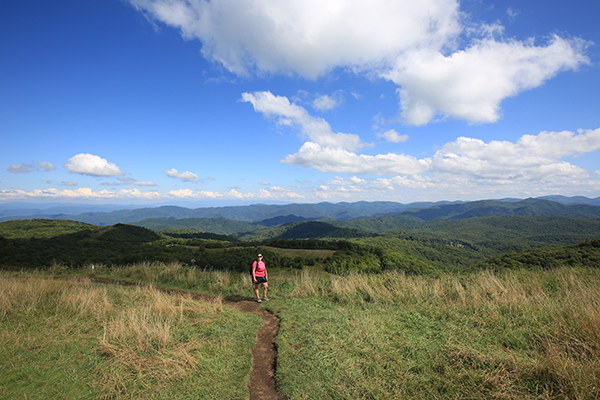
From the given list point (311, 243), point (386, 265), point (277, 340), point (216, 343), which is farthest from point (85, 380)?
point (386, 265)

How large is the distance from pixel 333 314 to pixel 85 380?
18.4ft

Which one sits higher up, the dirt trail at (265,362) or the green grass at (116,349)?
the green grass at (116,349)

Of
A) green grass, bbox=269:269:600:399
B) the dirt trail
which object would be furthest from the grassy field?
the dirt trail

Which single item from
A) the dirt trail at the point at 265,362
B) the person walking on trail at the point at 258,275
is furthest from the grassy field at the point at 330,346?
the person walking on trail at the point at 258,275

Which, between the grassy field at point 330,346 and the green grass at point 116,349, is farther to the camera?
the green grass at point 116,349

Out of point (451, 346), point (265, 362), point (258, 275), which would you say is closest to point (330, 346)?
point (265, 362)

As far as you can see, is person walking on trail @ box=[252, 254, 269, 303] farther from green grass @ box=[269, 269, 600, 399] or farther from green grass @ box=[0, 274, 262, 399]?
green grass @ box=[0, 274, 262, 399]

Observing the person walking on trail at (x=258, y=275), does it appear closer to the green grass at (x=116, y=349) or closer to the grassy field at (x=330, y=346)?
the grassy field at (x=330, y=346)

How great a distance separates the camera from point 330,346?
517 centimetres

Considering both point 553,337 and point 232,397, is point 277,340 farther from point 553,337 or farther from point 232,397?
point 553,337

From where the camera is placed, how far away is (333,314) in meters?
7.09

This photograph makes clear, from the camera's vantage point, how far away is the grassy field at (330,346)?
361 centimetres

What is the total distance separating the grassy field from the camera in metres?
3.61

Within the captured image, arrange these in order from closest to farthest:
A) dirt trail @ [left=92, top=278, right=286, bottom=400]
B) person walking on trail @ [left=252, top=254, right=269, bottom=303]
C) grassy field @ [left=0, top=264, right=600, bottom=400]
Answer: grassy field @ [left=0, top=264, right=600, bottom=400], dirt trail @ [left=92, top=278, right=286, bottom=400], person walking on trail @ [left=252, top=254, right=269, bottom=303]
